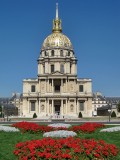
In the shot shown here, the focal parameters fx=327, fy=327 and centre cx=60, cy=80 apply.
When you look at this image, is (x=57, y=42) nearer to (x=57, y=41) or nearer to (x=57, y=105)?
(x=57, y=41)

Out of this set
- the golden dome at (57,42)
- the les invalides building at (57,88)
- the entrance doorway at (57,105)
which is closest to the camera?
the les invalides building at (57,88)

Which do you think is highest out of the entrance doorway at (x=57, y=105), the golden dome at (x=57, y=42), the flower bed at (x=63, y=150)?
the golden dome at (x=57, y=42)

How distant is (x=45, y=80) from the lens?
90.8 meters

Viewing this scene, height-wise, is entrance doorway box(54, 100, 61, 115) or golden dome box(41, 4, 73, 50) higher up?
golden dome box(41, 4, 73, 50)

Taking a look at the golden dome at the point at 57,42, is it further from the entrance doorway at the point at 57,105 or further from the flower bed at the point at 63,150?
the flower bed at the point at 63,150

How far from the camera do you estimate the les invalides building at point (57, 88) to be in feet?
293

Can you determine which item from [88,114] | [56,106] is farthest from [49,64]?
[88,114]

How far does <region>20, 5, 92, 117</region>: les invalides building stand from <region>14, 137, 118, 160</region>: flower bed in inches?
2871

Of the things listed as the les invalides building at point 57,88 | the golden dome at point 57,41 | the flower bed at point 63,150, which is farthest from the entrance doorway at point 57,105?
the flower bed at point 63,150

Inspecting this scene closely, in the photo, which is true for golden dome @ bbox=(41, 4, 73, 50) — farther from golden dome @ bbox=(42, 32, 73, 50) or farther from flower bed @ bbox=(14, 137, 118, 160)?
flower bed @ bbox=(14, 137, 118, 160)

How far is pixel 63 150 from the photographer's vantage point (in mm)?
13141

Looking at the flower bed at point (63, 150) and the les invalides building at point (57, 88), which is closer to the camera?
the flower bed at point (63, 150)

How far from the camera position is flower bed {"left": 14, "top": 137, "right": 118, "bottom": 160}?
12.4 m

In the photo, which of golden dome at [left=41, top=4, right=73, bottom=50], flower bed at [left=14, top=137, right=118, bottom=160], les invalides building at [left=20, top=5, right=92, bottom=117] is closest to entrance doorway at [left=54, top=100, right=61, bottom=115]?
les invalides building at [left=20, top=5, right=92, bottom=117]
